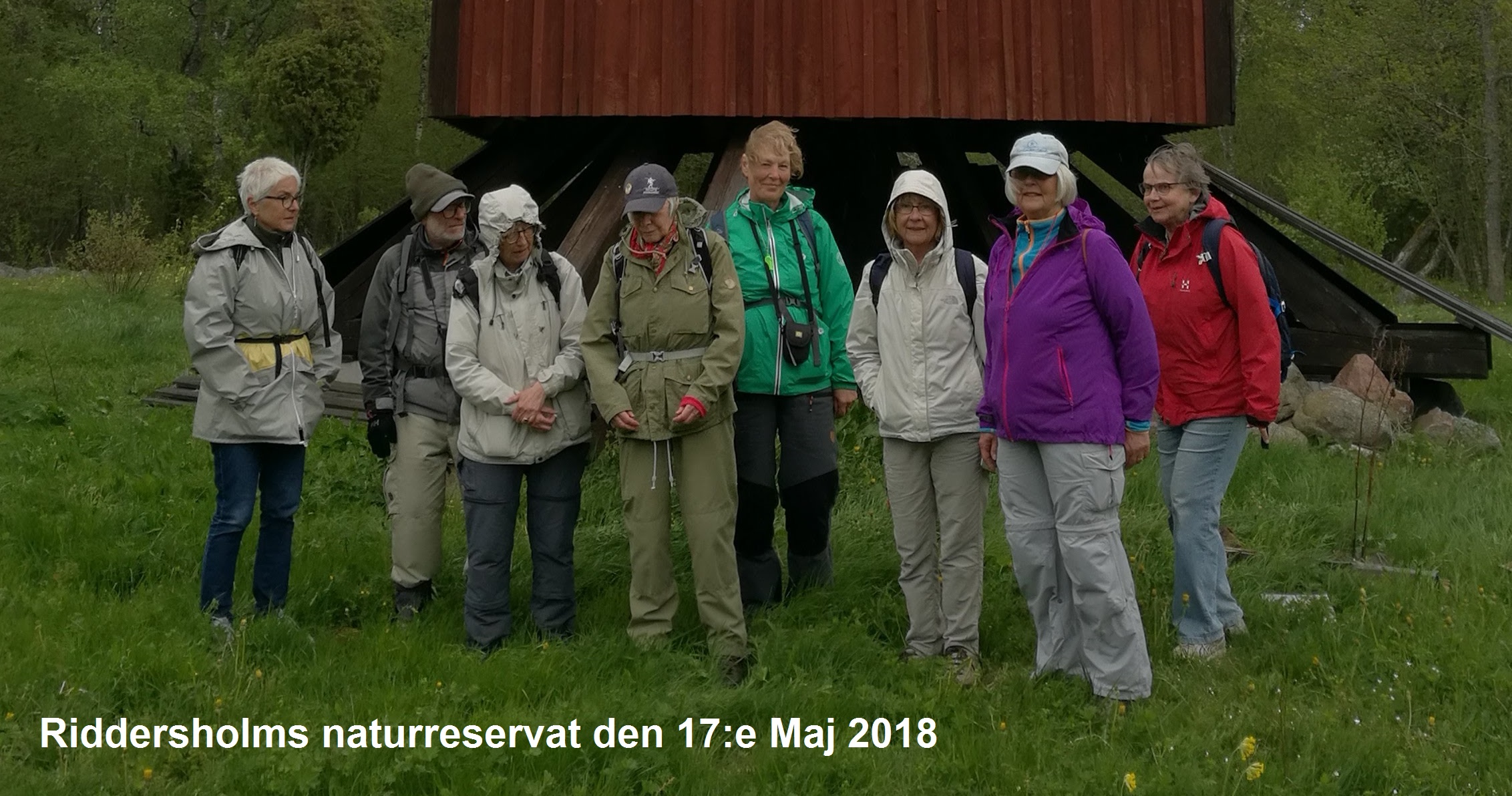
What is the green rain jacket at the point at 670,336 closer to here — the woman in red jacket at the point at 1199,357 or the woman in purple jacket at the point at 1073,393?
the woman in purple jacket at the point at 1073,393

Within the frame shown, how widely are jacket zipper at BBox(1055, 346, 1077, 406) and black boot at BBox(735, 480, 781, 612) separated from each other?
4.27ft

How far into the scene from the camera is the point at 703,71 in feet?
26.3

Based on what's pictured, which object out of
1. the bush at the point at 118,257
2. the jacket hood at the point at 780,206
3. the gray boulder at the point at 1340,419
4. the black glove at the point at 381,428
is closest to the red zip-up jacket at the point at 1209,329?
the jacket hood at the point at 780,206

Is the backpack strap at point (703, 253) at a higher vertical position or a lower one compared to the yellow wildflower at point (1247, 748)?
higher

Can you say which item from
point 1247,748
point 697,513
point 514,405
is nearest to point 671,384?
point 697,513

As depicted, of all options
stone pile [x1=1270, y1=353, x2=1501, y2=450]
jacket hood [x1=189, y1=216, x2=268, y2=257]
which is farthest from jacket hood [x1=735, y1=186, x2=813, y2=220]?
stone pile [x1=1270, y1=353, x2=1501, y2=450]

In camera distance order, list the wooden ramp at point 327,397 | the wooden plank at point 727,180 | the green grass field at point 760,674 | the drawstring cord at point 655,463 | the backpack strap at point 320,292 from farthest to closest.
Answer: the wooden ramp at point 327,397
the wooden plank at point 727,180
the backpack strap at point 320,292
the drawstring cord at point 655,463
the green grass field at point 760,674

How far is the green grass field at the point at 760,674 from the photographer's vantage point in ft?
11.7

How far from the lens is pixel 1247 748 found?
3635 mm

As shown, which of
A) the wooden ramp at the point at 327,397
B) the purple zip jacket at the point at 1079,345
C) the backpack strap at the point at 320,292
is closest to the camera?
the purple zip jacket at the point at 1079,345

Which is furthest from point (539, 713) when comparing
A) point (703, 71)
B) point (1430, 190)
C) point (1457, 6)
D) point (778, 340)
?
point (1430, 190)

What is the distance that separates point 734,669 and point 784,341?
117 cm

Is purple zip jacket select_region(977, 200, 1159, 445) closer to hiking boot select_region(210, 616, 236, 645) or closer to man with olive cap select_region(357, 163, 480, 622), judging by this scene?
man with olive cap select_region(357, 163, 480, 622)

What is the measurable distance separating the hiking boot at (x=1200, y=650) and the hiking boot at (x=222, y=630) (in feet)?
10.8
